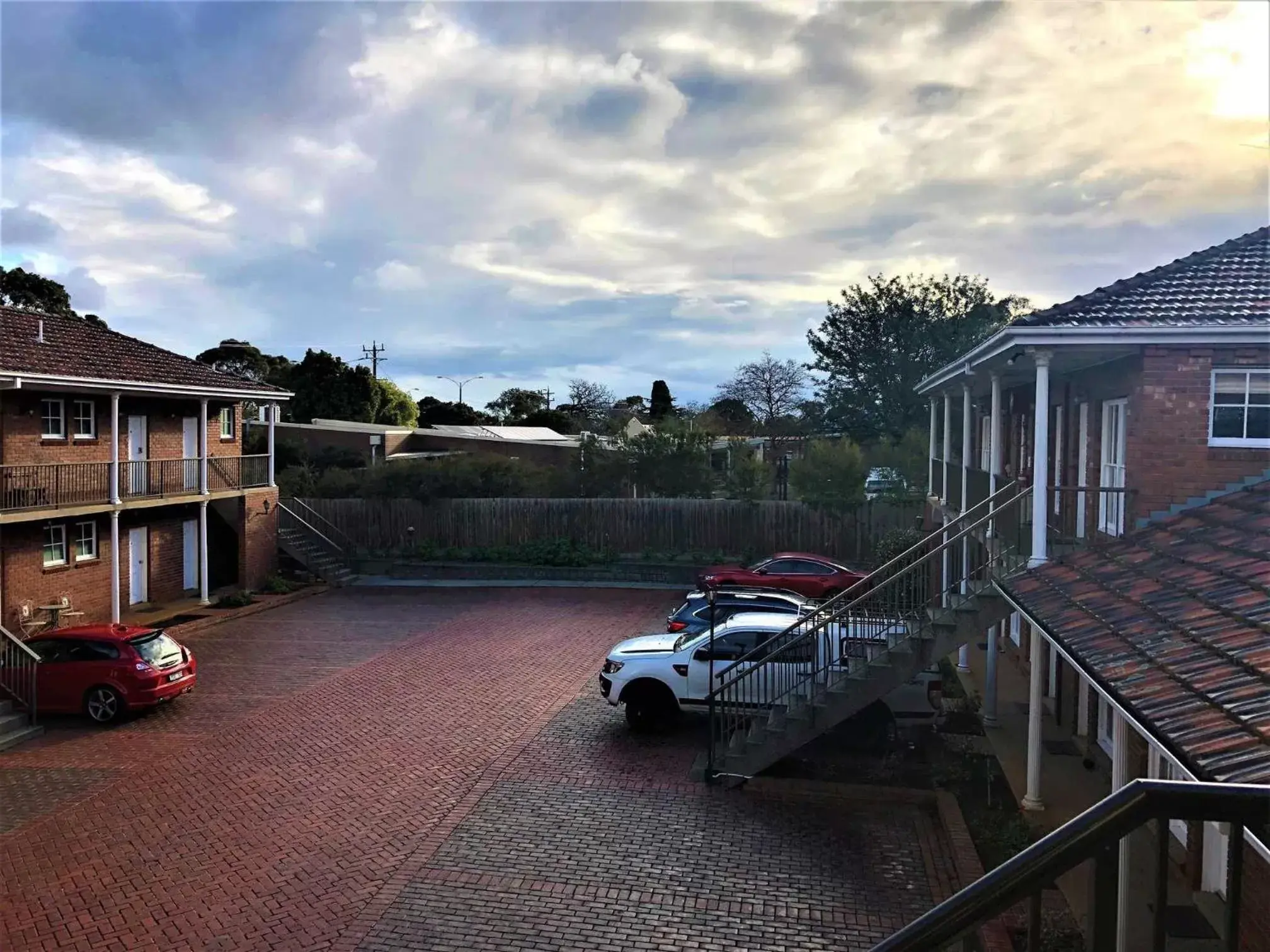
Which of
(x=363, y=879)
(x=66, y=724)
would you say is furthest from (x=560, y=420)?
(x=363, y=879)

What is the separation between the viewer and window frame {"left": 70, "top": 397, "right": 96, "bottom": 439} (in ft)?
70.0

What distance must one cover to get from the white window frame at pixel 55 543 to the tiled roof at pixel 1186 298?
797 inches

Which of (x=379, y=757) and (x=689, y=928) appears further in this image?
(x=379, y=757)

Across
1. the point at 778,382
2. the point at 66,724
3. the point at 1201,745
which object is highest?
the point at 778,382

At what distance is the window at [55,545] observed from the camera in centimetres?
2041

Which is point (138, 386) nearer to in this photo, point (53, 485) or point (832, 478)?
point (53, 485)

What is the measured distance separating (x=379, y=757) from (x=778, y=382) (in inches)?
2019

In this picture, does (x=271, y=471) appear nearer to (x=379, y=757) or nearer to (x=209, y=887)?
(x=379, y=757)

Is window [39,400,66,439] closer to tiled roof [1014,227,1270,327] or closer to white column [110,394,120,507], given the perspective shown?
white column [110,394,120,507]

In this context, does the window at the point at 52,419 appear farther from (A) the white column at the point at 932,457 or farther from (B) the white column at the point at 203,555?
(A) the white column at the point at 932,457

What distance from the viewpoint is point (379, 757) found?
12.3 m

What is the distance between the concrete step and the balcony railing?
626cm

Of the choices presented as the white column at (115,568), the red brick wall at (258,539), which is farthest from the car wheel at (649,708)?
the red brick wall at (258,539)

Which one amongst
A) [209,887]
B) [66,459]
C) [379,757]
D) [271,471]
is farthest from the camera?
[271,471]
